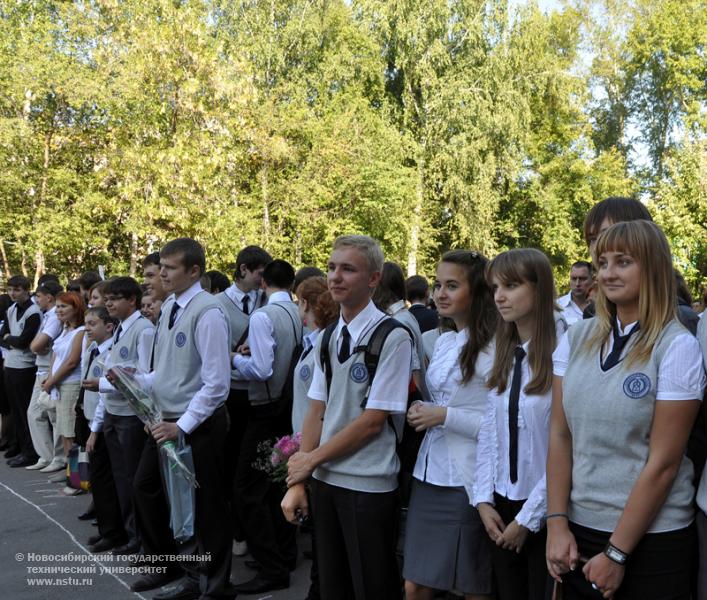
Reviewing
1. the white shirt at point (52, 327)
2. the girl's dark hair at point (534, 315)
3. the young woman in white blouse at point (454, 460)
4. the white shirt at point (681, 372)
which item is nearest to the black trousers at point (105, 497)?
the white shirt at point (52, 327)

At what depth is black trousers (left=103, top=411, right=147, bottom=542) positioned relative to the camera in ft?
19.7

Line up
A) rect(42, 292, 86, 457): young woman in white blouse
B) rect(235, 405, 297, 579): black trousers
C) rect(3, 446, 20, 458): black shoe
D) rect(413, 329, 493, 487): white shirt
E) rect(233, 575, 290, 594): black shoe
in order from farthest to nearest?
rect(3, 446, 20, 458): black shoe < rect(42, 292, 86, 457): young woman in white blouse < rect(235, 405, 297, 579): black trousers < rect(233, 575, 290, 594): black shoe < rect(413, 329, 493, 487): white shirt

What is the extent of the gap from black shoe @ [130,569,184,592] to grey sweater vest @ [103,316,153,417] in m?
1.28

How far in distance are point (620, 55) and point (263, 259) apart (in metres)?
34.3

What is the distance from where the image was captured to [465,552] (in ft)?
11.5

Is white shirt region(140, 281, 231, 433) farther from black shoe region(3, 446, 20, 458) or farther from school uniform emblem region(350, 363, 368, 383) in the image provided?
black shoe region(3, 446, 20, 458)

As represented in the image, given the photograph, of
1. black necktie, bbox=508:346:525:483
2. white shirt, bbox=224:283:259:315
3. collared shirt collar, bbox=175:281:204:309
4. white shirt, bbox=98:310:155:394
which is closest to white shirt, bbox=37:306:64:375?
white shirt, bbox=224:283:259:315

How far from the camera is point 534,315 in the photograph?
11.2 feet

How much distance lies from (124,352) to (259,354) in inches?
48.7

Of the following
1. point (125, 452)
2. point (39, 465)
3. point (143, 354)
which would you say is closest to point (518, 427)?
point (143, 354)

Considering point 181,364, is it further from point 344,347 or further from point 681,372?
point 681,372

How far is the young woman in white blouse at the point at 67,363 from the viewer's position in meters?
8.50

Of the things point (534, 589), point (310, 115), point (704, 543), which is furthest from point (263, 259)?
point (310, 115)

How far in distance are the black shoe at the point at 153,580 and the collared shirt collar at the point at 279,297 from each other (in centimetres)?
218
